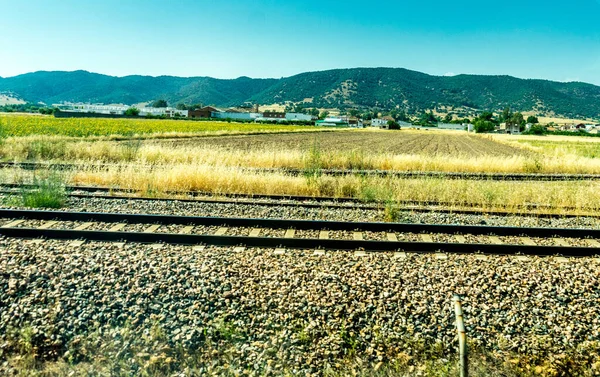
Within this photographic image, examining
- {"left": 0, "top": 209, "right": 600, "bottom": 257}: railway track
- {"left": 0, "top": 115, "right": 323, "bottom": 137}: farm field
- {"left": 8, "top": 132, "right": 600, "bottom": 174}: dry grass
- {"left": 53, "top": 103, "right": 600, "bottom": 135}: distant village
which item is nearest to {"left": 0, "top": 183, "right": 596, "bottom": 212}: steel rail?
{"left": 0, "top": 209, "right": 600, "bottom": 257}: railway track

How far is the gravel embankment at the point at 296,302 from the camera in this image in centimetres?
511

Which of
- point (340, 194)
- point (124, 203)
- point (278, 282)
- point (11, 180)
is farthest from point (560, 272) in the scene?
point (11, 180)

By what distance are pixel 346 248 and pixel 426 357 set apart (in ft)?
11.1

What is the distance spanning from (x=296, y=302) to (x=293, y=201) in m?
7.05

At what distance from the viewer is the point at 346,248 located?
823 cm

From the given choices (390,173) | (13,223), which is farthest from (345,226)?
(390,173)

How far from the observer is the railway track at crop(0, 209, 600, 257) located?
323 inches

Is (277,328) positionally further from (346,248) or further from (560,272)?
(560,272)

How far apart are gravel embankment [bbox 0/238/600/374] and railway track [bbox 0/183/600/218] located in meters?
4.53

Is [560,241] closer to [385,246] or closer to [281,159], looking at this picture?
[385,246]

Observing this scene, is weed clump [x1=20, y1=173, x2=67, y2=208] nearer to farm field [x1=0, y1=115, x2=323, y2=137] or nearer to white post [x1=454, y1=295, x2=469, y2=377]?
white post [x1=454, y1=295, x2=469, y2=377]

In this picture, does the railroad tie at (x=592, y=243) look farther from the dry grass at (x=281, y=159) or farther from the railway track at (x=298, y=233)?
the dry grass at (x=281, y=159)

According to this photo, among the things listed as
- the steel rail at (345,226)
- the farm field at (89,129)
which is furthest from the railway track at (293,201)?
the farm field at (89,129)

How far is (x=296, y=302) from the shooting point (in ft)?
18.9
